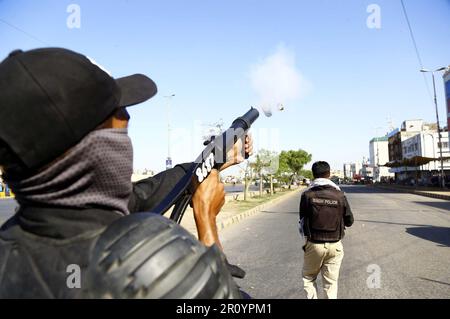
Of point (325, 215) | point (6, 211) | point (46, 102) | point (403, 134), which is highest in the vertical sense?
point (403, 134)

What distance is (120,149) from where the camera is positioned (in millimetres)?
940

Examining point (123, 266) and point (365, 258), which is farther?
point (365, 258)

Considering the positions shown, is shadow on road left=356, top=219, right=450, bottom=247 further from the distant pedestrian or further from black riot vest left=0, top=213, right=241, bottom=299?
black riot vest left=0, top=213, right=241, bottom=299

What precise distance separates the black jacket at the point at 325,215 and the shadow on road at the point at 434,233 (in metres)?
4.99

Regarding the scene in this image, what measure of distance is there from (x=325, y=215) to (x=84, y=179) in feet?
13.1

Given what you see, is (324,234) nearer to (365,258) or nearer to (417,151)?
(365,258)

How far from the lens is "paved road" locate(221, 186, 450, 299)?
16.6ft

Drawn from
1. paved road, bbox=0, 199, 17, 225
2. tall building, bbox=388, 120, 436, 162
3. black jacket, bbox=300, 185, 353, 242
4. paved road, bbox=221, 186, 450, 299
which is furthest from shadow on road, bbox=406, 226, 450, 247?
tall building, bbox=388, 120, 436, 162

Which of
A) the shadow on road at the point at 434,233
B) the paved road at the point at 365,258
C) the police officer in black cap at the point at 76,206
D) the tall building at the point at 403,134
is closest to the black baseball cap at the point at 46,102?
the police officer in black cap at the point at 76,206

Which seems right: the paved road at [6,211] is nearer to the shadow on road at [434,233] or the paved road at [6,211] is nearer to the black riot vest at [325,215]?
the black riot vest at [325,215]

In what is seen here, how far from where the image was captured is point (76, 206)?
0.87 m

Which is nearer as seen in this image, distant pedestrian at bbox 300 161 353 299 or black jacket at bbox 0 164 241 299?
black jacket at bbox 0 164 241 299

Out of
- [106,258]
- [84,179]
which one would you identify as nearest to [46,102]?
[84,179]
